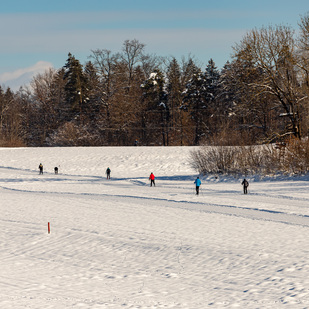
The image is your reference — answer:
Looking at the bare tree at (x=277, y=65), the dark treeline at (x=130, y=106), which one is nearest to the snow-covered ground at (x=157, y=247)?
the bare tree at (x=277, y=65)

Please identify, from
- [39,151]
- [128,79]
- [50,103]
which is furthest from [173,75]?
[39,151]

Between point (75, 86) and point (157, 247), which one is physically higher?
point (75, 86)

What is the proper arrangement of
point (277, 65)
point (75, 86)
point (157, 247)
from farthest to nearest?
1. point (75, 86)
2. point (277, 65)
3. point (157, 247)

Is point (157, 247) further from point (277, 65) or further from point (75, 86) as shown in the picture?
point (75, 86)

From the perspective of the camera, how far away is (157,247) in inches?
620

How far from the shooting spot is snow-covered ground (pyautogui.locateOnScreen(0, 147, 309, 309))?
10.7 metres

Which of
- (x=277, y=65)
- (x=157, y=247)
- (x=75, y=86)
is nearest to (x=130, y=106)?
(x=75, y=86)

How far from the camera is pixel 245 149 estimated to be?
Answer: 38688mm

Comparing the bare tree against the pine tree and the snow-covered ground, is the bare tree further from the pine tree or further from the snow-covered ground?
the pine tree

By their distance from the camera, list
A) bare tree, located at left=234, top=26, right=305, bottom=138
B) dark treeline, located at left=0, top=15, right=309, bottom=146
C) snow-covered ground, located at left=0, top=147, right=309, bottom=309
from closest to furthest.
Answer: snow-covered ground, located at left=0, top=147, right=309, bottom=309
bare tree, located at left=234, top=26, right=305, bottom=138
dark treeline, located at left=0, top=15, right=309, bottom=146

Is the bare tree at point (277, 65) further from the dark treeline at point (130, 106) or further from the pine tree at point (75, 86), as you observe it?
the pine tree at point (75, 86)

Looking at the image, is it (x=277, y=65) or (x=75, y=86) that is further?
(x=75, y=86)

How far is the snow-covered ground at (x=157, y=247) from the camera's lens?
1073cm

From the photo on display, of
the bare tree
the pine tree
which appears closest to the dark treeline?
the pine tree
